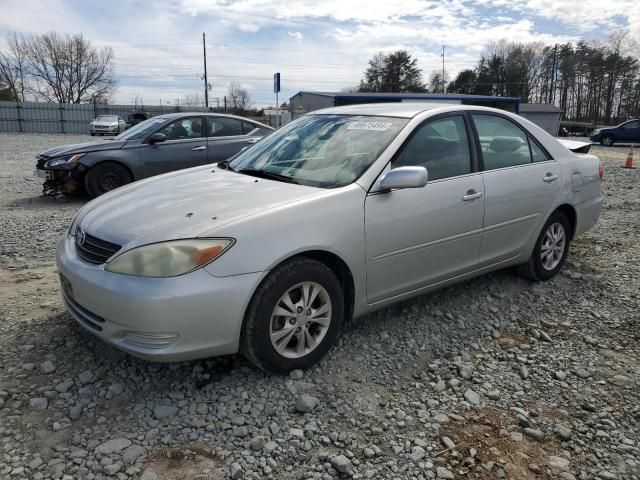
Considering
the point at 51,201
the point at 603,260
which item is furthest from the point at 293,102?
the point at 603,260

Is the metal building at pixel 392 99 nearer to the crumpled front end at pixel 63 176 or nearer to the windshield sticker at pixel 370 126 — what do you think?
the crumpled front end at pixel 63 176

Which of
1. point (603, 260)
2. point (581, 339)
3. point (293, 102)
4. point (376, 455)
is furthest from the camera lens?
point (293, 102)

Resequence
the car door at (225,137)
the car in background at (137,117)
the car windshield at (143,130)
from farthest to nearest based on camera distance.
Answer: the car in background at (137,117)
the car door at (225,137)
the car windshield at (143,130)

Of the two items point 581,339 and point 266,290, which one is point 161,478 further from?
point 581,339

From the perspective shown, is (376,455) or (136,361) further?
(136,361)

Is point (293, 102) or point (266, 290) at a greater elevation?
point (293, 102)

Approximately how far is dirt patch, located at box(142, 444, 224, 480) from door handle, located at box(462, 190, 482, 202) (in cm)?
241

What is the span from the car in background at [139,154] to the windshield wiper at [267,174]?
4.55 m

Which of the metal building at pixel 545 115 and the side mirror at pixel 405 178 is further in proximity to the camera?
the metal building at pixel 545 115

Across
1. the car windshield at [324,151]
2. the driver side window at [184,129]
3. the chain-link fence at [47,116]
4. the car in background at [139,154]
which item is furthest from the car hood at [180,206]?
the chain-link fence at [47,116]

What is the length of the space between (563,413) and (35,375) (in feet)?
9.80

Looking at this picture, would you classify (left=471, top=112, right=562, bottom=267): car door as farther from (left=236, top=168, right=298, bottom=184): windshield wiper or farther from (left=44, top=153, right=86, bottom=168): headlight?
(left=44, top=153, right=86, bottom=168): headlight

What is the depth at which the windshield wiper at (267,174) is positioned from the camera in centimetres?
346

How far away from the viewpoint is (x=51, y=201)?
8570 mm
